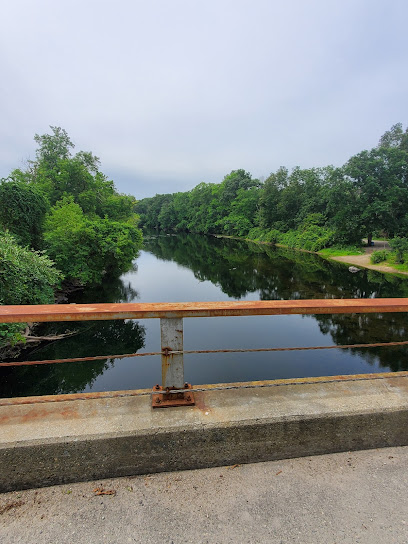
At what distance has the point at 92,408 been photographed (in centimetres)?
195

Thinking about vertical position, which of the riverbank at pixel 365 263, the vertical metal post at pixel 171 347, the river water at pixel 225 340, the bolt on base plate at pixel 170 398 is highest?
the vertical metal post at pixel 171 347

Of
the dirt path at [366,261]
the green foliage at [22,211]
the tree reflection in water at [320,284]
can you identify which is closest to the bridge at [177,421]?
the tree reflection in water at [320,284]

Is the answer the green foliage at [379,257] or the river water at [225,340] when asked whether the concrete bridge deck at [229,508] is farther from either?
the green foliage at [379,257]

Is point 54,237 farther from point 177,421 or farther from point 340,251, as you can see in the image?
point 340,251

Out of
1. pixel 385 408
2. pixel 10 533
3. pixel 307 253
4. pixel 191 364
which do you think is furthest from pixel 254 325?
pixel 307 253

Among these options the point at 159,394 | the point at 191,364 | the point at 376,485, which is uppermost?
the point at 159,394

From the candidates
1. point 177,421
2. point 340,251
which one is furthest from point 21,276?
point 340,251

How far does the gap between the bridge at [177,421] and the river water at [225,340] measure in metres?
7.24

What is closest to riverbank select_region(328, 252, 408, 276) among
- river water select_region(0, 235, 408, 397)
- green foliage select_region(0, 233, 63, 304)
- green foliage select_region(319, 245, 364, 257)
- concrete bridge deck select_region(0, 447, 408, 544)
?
green foliage select_region(319, 245, 364, 257)

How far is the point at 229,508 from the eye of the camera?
157 cm

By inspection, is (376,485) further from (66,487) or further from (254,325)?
(254,325)

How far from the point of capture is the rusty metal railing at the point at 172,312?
1780 millimetres

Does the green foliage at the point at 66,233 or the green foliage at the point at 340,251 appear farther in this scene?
the green foliage at the point at 340,251

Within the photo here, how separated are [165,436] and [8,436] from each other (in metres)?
0.87
